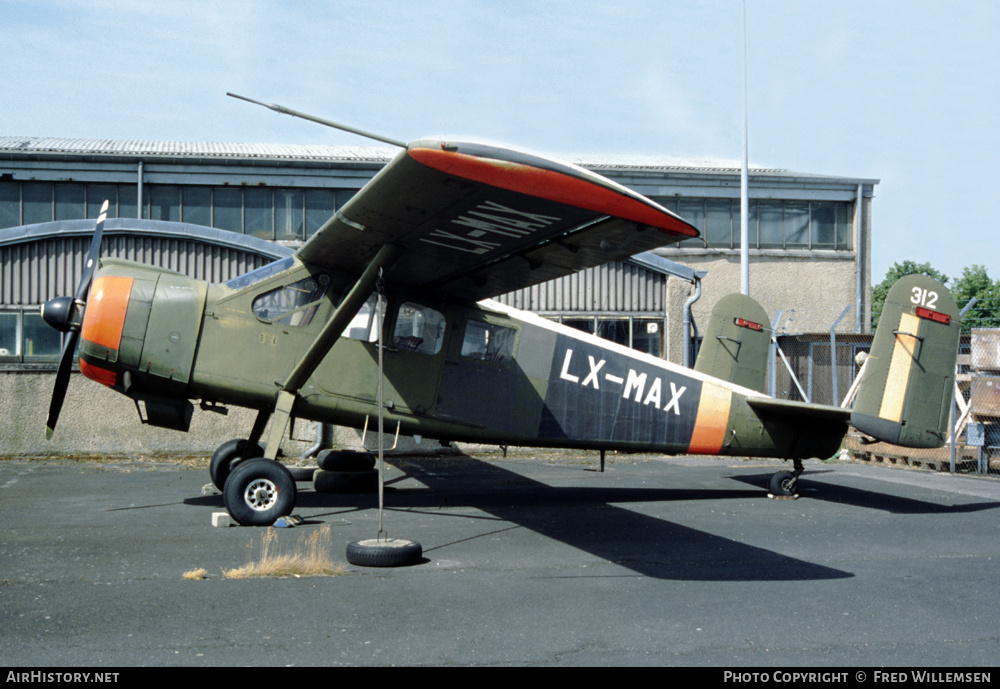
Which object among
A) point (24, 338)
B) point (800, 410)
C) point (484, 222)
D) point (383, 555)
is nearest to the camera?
point (383, 555)

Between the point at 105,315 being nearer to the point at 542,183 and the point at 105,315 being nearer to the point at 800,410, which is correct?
the point at 542,183

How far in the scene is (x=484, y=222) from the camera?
7234 mm

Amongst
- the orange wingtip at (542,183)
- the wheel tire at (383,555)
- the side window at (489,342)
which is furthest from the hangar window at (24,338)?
the orange wingtip at (542,183)

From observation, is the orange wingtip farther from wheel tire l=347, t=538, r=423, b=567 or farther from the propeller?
the propeller

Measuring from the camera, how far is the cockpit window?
Answer: 972 centimetres

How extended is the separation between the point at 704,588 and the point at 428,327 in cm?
517

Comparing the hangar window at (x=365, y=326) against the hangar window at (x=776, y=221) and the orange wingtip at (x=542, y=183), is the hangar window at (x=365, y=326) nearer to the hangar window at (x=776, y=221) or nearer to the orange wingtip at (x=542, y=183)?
the orange wingtip at (x=542, y=183)

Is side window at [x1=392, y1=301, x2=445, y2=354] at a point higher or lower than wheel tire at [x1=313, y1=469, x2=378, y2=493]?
higher

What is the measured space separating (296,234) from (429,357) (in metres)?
12.2

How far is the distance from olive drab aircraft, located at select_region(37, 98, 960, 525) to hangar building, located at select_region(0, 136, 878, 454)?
672 centimetres

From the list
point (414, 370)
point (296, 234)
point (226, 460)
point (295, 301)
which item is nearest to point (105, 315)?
point (295, 301)

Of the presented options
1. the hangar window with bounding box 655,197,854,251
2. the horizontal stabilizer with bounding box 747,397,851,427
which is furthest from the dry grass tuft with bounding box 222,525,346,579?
the hangar window with bounding box 655,197,854,251

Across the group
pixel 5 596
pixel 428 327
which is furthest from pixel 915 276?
pixel 5 596
